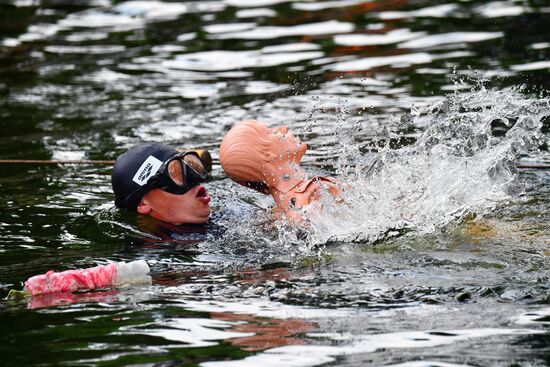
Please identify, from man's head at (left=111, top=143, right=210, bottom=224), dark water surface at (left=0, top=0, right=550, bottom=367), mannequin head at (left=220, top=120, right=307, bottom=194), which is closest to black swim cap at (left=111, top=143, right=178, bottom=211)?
man's head at (left=111, top=143, right=210, bottom=224)

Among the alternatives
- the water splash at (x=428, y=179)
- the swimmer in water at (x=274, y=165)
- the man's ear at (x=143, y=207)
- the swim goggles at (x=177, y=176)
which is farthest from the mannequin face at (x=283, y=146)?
the man's ear at (x=143, y=207)

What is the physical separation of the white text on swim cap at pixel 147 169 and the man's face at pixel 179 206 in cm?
12

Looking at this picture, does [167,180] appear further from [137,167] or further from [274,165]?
[274,165]

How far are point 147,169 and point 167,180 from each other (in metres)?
0.17

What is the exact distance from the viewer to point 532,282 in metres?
5.86

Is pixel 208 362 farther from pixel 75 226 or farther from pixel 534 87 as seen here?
pixel 534 87

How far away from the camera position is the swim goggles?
7.75 metres

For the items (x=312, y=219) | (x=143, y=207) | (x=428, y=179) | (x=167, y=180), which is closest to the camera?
(x=312, y=219)

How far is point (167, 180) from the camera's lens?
25.5ft

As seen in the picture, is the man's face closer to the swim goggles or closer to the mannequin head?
the swim goggles

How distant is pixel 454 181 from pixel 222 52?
292 inches

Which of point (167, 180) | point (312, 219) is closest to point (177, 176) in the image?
point (167, 180)

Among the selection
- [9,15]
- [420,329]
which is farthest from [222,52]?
[420,329]

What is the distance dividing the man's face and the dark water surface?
14 centimetres
